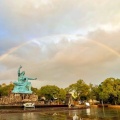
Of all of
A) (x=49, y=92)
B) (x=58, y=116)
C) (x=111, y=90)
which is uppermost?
(x=111, y=90)

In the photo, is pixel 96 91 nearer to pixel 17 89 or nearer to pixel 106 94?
pixel 106 94

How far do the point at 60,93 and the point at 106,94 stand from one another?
31681mm

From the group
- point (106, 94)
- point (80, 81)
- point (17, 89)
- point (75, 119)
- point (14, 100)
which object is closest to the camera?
point (75, 119)

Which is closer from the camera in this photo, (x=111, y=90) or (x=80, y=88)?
(x=111, y=90)

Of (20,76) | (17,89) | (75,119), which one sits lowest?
(75,119)

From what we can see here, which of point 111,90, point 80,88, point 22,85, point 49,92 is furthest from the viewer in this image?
point 80,88

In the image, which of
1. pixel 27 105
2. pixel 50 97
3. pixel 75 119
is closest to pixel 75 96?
pixel 50 97

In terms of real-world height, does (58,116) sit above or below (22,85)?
below

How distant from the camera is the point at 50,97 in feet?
413

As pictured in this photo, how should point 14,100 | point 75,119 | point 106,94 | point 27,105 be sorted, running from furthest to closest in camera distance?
point 106,94 → point 14,100 → point 27,105 → point 75,119

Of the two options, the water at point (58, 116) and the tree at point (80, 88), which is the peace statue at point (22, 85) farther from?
the tree at point (80, 88)

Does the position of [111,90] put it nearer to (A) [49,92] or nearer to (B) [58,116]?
(A) [49,92]

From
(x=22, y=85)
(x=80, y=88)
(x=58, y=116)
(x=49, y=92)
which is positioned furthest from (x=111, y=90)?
(x=58, y=116)

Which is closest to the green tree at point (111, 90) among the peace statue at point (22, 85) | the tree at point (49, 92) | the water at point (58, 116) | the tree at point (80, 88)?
the tree at point (80, 88)
